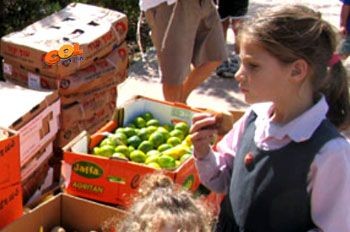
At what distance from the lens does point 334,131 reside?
210 centimetres

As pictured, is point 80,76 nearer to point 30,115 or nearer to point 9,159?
point 30,115

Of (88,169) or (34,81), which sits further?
(34,81)

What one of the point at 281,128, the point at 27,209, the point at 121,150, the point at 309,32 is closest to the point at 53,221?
the point at 27,209

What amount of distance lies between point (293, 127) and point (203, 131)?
34 cm

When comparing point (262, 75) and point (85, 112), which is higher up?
point (262, 75)

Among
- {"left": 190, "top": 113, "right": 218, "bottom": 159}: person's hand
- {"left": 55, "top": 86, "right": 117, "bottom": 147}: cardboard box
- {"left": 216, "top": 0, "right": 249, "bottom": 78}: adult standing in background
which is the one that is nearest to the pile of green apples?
{"left": 55, "top": 86, "right": 117, "bottom": 147}: cardboard box

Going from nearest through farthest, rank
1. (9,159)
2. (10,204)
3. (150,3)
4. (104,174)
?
(9,159) < (10,204) < (104,174) < (150,3)

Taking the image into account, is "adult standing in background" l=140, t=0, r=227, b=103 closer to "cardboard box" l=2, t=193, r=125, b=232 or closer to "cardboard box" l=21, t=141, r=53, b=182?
"cardboard box" l=21, t=141, r=53, b=182

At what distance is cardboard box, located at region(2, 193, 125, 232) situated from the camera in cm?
307

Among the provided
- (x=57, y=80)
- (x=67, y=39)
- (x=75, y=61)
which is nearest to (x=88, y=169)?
(x=57, y=80)

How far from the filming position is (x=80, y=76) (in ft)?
13.3

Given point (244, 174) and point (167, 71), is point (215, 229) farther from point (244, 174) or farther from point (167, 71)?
point (167, 71)

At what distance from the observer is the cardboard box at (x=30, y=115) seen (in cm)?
324

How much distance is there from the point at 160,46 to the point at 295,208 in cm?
250
